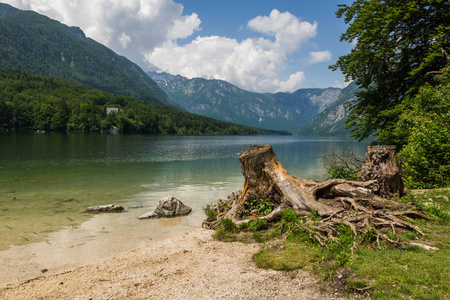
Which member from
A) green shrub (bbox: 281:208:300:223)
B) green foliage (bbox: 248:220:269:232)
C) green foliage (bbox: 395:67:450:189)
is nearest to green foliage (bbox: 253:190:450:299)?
green shrub (bbox: 281:208:300:223)

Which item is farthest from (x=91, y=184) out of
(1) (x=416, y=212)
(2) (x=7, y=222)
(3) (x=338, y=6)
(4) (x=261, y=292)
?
(3) (x=338, y=6)

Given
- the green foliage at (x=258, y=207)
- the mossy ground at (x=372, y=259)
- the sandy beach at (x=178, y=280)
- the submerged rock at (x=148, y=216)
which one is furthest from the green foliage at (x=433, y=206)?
the submerged rock at (x=148, y=216)

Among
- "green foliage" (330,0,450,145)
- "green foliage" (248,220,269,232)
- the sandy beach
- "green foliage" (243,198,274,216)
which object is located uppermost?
"green foliage" (330,0,450,145)

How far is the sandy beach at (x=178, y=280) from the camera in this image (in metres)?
5.78

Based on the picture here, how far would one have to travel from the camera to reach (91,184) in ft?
79.6

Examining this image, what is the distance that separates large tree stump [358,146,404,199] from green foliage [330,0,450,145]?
30.6 feet

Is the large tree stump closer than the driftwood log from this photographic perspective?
No

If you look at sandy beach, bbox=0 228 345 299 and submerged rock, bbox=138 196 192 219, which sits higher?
sandy beach, bbox=0 228 345 299

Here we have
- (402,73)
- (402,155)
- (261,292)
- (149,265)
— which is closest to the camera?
(261,292)

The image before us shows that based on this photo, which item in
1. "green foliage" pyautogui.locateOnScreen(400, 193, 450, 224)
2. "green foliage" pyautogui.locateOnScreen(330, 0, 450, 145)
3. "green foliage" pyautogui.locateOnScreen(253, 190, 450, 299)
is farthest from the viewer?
"green foliage" pyautogui.locateOnScreen(330, 0, 450, 145)

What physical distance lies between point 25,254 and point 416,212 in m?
14.1

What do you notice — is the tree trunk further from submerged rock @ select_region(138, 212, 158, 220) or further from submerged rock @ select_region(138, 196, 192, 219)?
submerged rock @ select_region(138, 212, 158, 220)

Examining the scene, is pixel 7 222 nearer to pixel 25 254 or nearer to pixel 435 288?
pixel 25 254

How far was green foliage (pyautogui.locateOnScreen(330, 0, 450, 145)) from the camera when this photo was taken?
1752 centimetres
